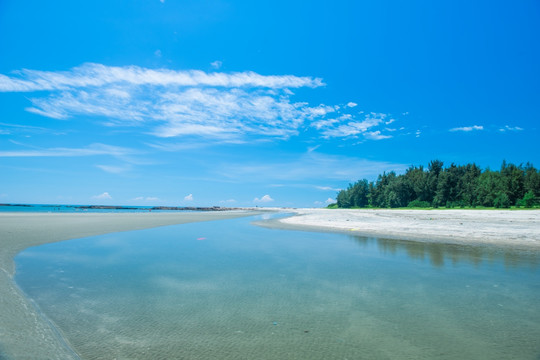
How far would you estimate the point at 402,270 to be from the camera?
30.7 feet

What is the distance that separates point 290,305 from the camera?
6.04 metres

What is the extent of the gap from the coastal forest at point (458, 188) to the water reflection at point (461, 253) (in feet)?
207

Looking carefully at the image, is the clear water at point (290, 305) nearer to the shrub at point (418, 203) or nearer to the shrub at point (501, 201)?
the shrub at point (501, 201)

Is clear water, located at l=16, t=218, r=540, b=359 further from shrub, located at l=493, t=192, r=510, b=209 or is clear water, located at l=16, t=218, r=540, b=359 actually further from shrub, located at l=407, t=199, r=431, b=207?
shrub, located at l=407, t=199, r=431, b=207

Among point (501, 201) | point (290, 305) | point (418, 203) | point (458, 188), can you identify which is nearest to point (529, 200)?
point (501, 201)

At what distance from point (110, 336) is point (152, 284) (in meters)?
3.15

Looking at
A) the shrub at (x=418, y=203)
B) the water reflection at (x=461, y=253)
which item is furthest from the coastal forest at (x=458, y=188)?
the water reflection at (x=461, y=253)

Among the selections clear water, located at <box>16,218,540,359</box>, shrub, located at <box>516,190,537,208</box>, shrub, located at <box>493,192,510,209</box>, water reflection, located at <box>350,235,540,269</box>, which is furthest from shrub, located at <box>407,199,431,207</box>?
clear water, located at <box>16,218,540,359</box>

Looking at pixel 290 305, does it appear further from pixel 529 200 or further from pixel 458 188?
pixel 458 188

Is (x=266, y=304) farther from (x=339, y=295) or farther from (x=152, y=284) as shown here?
(x=152, y=284)

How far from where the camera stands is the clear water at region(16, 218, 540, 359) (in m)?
4.16

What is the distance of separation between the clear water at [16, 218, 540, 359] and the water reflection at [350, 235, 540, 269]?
0.47ft

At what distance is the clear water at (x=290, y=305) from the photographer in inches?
164

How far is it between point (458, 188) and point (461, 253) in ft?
271
